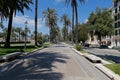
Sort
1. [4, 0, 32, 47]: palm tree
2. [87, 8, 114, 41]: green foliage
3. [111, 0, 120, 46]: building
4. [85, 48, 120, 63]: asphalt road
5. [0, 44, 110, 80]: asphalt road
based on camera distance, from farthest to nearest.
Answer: [111, 0, 120, 46]: building < [87, 8, 114, 41]: green foliage < [4, 0, 32, 47]: palm tree < [85, 48, 120, 63]: asphalt road < [0, 44, 110, 80]: asphalt road

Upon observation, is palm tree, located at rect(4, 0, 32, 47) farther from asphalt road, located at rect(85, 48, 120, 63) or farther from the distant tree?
the distant tree

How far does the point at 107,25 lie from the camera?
85.4m

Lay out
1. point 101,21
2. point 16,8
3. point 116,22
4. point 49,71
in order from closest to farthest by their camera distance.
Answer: point 49,71 → point 16,8 → point 101,21 → point 116,22

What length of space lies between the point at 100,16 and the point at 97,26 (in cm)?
316

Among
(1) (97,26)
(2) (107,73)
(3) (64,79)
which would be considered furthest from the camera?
(1) (97,26)

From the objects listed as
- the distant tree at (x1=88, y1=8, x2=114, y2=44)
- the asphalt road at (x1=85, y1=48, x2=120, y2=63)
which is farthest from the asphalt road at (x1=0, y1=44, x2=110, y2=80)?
the distant tree at (x1=88, y1=8, x2=114, y2=44)

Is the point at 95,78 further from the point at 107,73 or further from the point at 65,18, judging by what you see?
the point at 65,18

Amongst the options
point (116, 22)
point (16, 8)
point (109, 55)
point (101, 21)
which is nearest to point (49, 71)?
point (109, 55)

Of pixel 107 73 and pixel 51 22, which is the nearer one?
pixel 107 73

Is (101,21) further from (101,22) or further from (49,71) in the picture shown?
(49,71)

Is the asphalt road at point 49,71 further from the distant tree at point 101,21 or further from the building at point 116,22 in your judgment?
the building at point 116,22

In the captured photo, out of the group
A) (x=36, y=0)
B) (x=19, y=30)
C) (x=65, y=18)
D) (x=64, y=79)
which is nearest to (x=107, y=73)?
(x=64, y=79)

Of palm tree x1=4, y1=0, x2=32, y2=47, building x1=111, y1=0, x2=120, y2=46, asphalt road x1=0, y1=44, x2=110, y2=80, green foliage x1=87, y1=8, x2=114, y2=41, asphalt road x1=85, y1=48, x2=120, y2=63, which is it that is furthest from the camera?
building x1=111, y1=0, x2=120, y2=46

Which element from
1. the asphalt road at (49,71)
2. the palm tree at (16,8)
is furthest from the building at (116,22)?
the asphalt road at (49,71)
